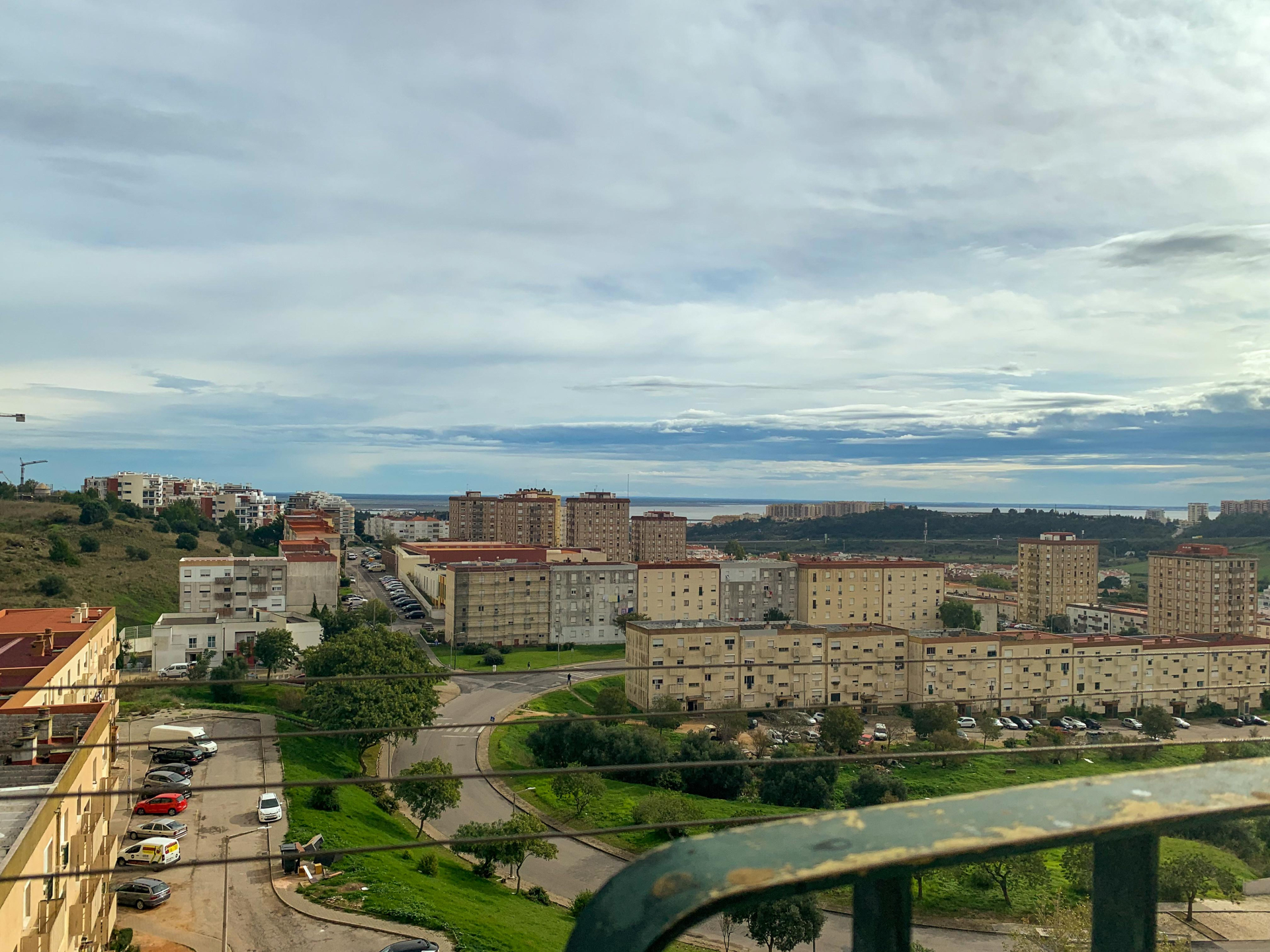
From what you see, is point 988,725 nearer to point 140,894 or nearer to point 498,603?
point 498,603

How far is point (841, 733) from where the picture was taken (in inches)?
518

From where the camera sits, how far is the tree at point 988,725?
1573 centimetres

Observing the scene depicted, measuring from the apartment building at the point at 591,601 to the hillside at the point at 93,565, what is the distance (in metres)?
10.9

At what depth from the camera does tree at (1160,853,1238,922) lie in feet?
1.94

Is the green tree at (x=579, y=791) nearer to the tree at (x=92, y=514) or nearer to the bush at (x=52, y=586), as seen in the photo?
the bush at (x=52, y=586)

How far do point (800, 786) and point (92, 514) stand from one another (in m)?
29.0

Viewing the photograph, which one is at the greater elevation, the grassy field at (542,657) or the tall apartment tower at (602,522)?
the tall apartment tower at (602,522)

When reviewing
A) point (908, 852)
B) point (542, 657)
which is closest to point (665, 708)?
point (542, 657)

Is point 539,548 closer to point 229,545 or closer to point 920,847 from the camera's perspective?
point 229,545

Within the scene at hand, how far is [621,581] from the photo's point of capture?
24562 mm

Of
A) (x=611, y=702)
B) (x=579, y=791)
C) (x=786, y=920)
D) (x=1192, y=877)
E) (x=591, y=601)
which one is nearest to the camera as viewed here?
(x=1192, y=877)

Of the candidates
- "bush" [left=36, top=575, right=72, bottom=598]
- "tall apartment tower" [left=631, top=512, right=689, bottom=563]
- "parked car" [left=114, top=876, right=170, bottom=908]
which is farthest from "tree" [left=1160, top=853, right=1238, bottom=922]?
"tall apartment tower" [left=631, top=512, right=689, bottom=563]

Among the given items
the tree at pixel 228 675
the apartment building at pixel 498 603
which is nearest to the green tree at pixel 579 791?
the tree at pixel 228 675

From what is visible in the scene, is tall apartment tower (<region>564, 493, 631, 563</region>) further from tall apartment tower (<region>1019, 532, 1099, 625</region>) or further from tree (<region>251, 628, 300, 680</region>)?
tree (<region>251, 628, 300, 680</region>)
